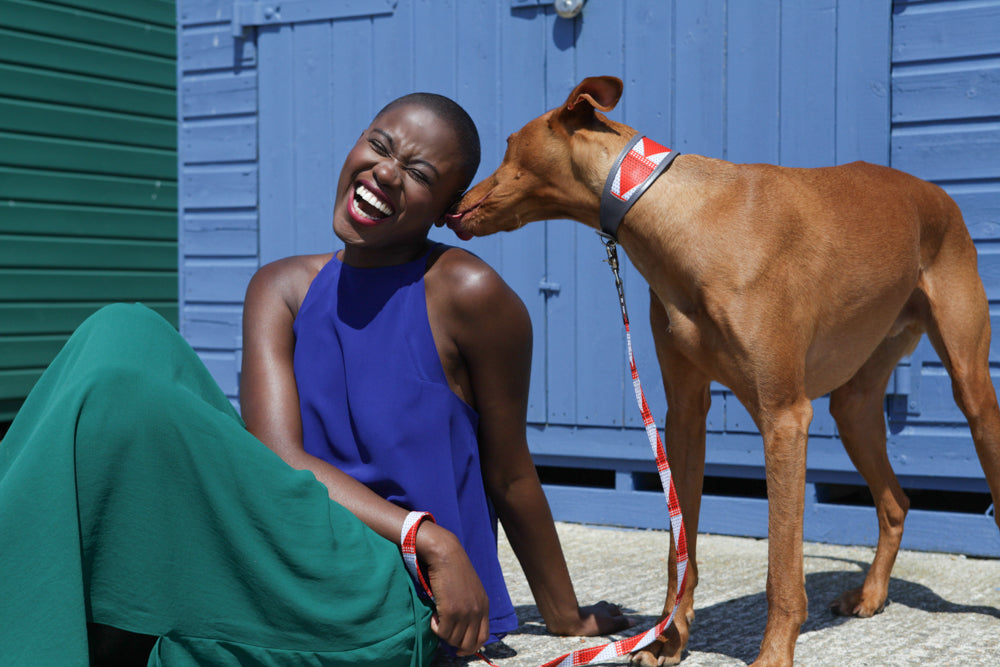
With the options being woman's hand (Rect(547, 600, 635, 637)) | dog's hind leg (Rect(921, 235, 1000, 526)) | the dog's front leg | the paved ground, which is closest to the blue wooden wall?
the paved ground

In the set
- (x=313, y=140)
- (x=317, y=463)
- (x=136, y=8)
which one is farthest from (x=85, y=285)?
(x=317, y=463)

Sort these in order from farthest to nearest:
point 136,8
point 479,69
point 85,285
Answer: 1. point 136,8
2. point 85,285
3. point 479,69

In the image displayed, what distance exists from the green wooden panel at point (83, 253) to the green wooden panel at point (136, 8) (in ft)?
5.14

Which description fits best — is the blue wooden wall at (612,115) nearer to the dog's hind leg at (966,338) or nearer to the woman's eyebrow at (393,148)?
the dog's hind leg at (966,338)

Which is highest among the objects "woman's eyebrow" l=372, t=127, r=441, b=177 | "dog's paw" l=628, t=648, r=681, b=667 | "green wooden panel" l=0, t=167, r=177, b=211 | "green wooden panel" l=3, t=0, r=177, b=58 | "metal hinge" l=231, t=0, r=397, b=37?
"green wooden panel" l=3, t=0, r=177, b=58

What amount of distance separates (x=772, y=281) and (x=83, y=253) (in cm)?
562

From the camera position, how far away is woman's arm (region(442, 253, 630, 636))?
242cm

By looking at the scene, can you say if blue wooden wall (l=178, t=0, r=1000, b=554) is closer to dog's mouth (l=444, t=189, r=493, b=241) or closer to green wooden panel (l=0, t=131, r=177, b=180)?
green wooden panel (l=0, t=131, r=177, b=180)

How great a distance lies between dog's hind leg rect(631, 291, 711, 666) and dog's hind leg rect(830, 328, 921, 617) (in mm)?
744

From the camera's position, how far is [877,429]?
3.32 meters

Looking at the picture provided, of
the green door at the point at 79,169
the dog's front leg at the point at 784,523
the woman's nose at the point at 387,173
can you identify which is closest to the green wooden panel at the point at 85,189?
the green door at the point at 79,169

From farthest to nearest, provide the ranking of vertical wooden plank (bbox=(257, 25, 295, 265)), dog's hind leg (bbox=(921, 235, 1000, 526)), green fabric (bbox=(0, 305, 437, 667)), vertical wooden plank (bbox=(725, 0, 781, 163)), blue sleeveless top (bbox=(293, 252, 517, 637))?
vertical wooden plank (bbox=(257, 25, 295, 265))
vertical wooden plank (bbox=(725, 0, 781, 163))
dog's hind leg (bbox=(921, 235, 1000, 526))
blue sleeveless top (bbox=(293, 252, 517, 637))
green fabric (bbox=(0, 305, 437, 667))

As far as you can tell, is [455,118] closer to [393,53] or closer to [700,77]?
[700,77]

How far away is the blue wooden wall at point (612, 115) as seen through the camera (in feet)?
13.1
